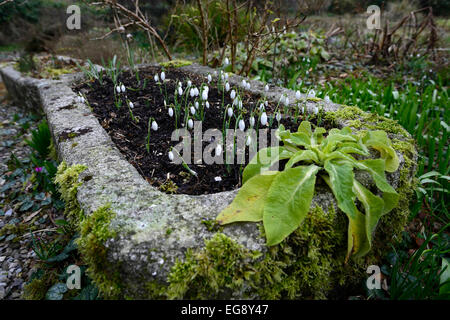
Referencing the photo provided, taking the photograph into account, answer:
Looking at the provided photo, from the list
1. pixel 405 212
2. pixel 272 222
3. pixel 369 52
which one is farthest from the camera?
pixel 369 52

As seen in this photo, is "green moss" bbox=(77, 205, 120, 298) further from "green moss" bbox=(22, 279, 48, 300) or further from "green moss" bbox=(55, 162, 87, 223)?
"green moss" bbox=(22, 279, 48, 300)

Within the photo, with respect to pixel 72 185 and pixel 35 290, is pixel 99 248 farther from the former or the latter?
pixel 35 290

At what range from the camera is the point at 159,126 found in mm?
2469

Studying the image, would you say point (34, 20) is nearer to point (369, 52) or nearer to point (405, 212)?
point (369, 52)

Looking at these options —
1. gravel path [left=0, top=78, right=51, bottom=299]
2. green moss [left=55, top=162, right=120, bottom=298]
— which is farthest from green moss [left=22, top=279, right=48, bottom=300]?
green moss [left=55, top=162, right=120, bottom=298]

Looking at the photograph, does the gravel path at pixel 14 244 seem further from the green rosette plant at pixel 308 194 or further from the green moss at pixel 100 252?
→ the green rosette plant at pixel 308 194

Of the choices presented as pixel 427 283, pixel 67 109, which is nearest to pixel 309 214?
pixel 427 283

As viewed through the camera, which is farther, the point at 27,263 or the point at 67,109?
the point at 67,109

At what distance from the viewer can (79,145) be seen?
203 centimetres

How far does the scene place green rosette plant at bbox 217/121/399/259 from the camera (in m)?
→ 1.29

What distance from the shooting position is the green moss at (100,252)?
1.19 m

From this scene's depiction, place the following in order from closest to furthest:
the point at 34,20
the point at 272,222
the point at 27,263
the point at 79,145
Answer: the point at 272,222, the point at 79,145, the point at 27,263, the point at 34,20

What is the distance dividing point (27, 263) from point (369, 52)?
726cm
